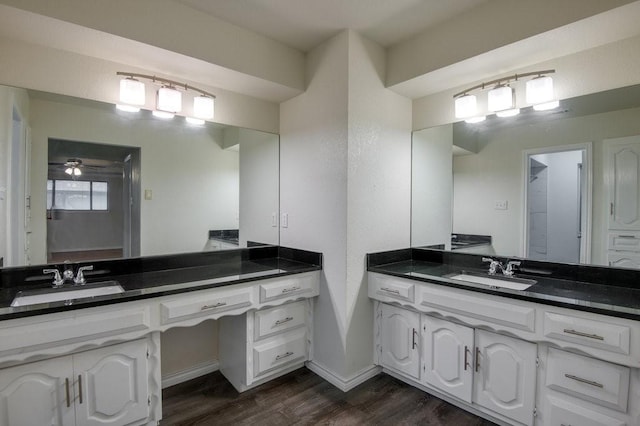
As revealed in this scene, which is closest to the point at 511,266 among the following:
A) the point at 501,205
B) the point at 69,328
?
the point at 501,205

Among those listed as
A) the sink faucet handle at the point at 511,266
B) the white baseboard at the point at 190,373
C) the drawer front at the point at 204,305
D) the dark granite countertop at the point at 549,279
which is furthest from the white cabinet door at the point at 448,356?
the white baseboard at the point at 190,373

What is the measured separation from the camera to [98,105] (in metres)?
1.93

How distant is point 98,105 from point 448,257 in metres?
2.58

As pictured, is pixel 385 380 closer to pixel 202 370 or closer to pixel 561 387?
pixel 561 387

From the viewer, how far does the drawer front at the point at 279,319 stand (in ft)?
6.90

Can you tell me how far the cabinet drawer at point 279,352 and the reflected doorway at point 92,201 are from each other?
1042 millimetres

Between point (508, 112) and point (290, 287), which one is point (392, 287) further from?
point (508, 112)

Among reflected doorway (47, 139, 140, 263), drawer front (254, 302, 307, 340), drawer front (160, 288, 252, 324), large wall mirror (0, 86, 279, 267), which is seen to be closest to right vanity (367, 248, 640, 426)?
drawer front (254, 302, 307, 340)

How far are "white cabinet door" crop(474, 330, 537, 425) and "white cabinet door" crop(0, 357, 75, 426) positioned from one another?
207cm

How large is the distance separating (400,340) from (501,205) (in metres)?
1.19

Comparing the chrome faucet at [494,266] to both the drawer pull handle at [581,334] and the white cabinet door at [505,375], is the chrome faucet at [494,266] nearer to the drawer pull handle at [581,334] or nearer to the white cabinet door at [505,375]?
the white cabinet door at [505,375]

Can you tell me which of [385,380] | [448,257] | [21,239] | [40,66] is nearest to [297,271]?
[385,380]

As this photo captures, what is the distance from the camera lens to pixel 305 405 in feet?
6.59

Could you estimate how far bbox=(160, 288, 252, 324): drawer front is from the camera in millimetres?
1693
